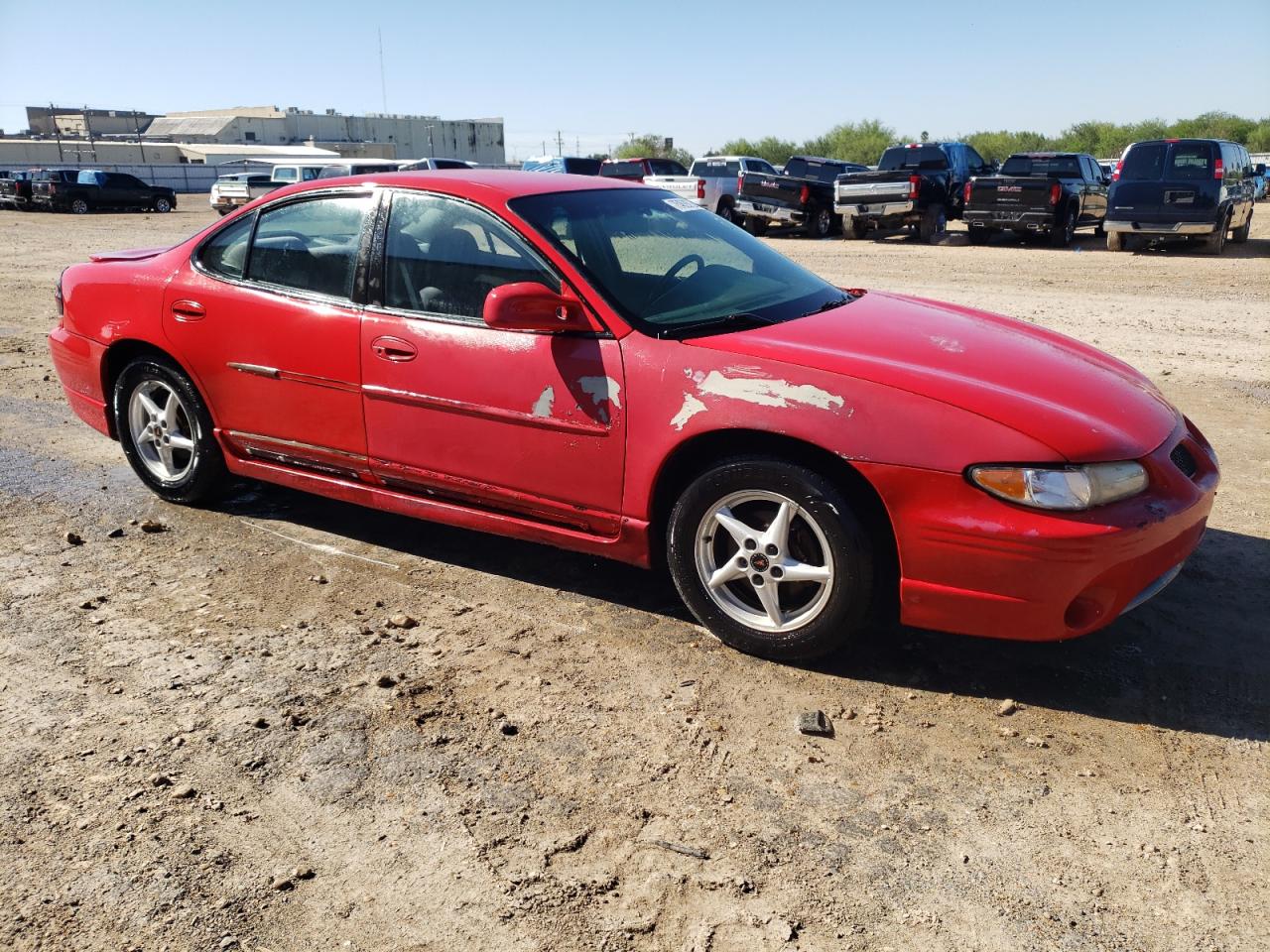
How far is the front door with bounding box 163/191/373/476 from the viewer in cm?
438

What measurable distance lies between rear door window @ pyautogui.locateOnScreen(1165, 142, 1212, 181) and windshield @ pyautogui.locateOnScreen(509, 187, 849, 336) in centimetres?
1596

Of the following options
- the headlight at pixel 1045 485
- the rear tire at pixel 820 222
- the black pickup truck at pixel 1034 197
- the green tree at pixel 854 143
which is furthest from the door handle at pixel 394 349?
the green tree at pixel 854 143

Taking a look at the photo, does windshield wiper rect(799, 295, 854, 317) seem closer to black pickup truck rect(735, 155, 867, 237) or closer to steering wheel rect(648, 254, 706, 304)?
steering wheel rect(648, 254, 706, 304)

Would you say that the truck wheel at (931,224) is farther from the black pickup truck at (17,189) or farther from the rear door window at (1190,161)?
the black pickup truck at (17,189)

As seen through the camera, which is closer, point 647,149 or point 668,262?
point 668,262

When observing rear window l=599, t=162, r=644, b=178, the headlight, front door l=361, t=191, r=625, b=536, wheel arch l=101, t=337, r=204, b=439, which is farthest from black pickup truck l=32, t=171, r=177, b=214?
the headlight

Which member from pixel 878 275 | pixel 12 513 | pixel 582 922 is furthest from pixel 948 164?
pixel 582 922

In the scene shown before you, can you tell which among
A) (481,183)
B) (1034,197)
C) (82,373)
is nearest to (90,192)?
(1034,197)

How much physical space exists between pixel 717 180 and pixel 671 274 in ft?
70.5

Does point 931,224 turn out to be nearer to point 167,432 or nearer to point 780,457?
point 167,432

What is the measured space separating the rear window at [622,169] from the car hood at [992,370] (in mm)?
25163

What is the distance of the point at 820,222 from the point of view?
22891 millimetres

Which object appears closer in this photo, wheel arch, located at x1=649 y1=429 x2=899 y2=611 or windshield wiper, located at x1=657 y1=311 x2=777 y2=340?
wheel arch, located at x1=649 y1=429 x2=899 y2=611

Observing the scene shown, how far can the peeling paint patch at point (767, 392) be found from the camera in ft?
11.0
